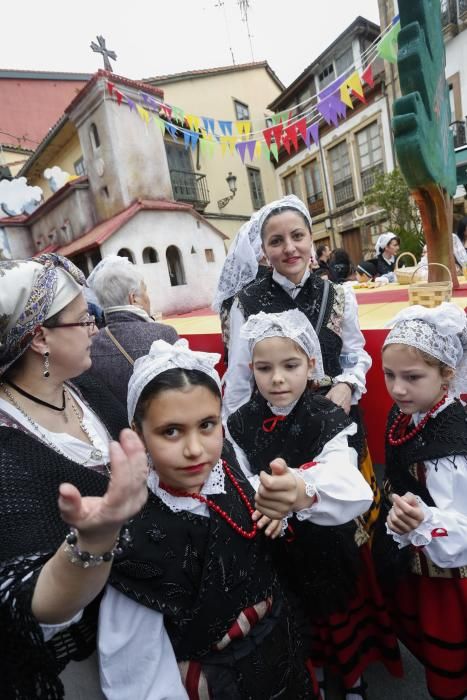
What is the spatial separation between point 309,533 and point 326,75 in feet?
65.9

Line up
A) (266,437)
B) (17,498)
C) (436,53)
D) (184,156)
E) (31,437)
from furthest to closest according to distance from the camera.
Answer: (184,156)
(436,53)
(266,437)
(31,437)
(17,498)

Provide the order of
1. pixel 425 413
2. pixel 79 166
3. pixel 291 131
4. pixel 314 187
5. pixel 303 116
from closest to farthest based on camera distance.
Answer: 1. pixel 425 413
2. pixel 303 116
3. pixel 291 131
4. pixel 79 166
5. pixel 314 187

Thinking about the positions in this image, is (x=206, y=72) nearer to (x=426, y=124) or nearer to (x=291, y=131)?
(x=291, y=131)

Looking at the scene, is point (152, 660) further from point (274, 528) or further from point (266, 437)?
point (266, 437)

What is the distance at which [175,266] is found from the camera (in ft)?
37.6

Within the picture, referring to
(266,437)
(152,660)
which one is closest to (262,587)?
(152,660)

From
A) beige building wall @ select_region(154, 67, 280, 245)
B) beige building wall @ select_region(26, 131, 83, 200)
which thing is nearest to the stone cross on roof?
beige building wall @ select_region(26, 131, 83, 200)

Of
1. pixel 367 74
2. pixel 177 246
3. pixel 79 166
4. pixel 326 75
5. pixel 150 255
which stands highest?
pixel 326 75

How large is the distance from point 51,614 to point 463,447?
1.34 meters

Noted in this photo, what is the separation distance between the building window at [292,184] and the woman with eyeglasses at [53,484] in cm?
2012

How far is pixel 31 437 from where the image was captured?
46.5 inches

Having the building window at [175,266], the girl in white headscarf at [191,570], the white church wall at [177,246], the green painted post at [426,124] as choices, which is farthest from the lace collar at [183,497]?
the building window at [175,266]

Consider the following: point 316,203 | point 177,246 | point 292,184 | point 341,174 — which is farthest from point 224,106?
point 177,246

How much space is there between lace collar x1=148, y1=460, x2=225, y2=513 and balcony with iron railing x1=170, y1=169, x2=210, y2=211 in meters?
13.8
